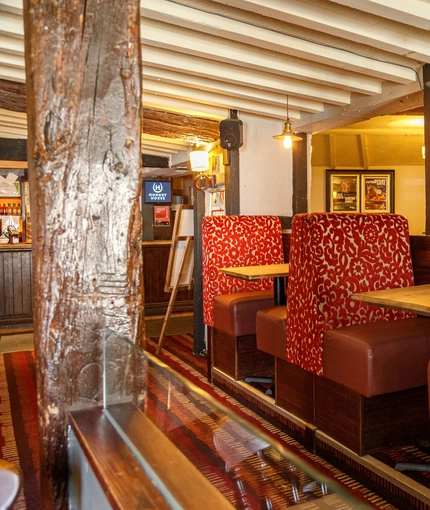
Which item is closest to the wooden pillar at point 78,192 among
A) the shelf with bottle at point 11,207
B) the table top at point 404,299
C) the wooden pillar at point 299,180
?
the table top at point 404,299

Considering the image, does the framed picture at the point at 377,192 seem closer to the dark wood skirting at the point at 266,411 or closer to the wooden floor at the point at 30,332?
the wooden floor at the point at 30,332

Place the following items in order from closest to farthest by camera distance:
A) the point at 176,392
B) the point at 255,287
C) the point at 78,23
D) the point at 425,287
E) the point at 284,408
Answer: the point at 176,392 → the point at 78,23 → the point at 425,287 → the point at 284,408 → the point at 255,287

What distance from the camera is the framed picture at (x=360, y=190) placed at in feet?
31.7

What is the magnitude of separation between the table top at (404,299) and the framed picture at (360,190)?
7086mm

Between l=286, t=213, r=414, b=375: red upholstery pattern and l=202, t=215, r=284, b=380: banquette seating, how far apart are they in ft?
3.03

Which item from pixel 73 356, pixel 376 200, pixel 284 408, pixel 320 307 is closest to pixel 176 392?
pixel 73 356

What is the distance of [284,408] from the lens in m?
3.57

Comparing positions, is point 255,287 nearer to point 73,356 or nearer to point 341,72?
point 341,72

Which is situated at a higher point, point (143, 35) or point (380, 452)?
point (143, 35)

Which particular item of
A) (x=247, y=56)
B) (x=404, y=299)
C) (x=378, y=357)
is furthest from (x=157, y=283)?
(x=404, y=299)

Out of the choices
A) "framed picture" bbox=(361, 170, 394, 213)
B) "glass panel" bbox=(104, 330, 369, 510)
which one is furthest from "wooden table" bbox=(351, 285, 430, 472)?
"framed picture" bbox=(361, 170, 394, 213)

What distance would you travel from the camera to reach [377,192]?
32.1ft

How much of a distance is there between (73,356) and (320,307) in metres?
1.97

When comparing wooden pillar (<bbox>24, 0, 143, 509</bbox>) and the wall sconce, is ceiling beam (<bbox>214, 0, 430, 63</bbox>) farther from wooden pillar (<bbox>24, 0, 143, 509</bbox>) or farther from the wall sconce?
the wall sconce
